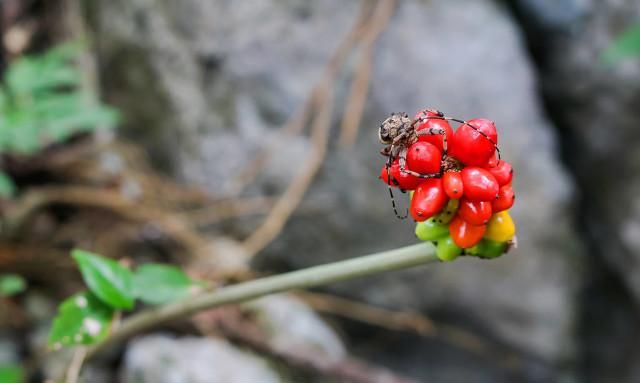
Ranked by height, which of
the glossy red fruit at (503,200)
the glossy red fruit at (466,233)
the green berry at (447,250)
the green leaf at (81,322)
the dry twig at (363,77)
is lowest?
the green leaf at (81,322)

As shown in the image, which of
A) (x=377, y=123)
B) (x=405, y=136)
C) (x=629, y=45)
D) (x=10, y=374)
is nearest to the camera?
(x=405, y=136)

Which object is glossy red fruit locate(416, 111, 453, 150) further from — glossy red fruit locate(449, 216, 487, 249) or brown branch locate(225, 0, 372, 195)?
brown branch locate(225, 0, 372, 195)

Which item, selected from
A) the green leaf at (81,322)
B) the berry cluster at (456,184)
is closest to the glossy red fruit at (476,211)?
the berry cluster at (456,184)

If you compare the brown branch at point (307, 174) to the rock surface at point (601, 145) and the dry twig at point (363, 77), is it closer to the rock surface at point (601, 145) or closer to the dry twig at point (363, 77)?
the dry twig at point (363, 77)

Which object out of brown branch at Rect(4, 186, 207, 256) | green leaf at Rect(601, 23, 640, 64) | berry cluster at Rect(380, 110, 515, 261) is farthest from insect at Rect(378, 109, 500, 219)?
brown branch at Rect(4, 186, 207, 256)

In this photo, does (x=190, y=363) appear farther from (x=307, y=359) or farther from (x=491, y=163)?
(x=491, y=163)

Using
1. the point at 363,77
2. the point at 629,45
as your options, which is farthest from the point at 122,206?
the point at 629,45
